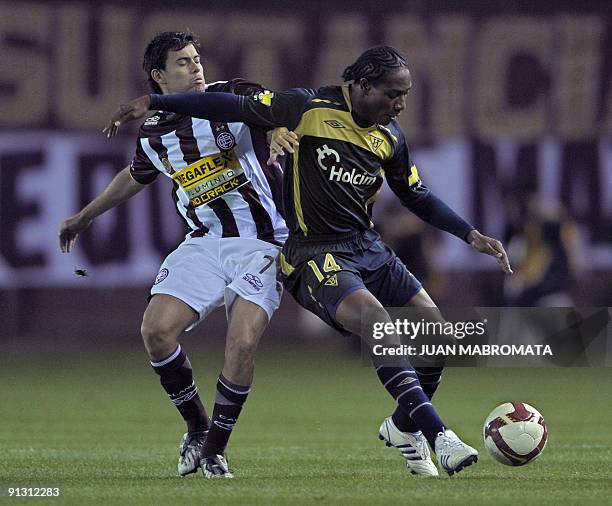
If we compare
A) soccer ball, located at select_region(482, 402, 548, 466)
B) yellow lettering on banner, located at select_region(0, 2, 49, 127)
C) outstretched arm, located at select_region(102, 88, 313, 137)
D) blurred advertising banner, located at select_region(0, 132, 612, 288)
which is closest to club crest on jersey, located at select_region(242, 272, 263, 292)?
outstretched arm, located at select_region(102, 88, 313, 137)

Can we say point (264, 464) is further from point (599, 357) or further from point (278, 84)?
point (278, 84)

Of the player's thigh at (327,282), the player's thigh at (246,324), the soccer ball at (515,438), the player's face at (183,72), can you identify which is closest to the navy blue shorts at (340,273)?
the player's thigh at (327,282)

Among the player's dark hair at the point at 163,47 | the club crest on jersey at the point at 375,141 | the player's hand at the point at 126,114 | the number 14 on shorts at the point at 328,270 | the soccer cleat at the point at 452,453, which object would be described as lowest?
the soccer cleat at the point at 452,453

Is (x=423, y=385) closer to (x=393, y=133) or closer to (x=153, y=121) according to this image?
(x=393, y=133)

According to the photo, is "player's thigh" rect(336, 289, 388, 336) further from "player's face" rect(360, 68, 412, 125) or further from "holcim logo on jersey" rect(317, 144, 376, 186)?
"player's face" rect(360, 68, 412, 125)

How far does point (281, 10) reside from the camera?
60.7ft

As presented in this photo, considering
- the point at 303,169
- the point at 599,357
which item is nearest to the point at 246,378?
the point at 303,169

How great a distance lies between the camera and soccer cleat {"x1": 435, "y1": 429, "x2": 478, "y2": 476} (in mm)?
6594

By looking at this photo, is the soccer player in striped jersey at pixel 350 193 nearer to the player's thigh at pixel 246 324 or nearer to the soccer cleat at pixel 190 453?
the player's thigh at pixel 246 324

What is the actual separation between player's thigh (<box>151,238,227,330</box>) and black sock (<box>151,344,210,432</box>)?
7.8 inches

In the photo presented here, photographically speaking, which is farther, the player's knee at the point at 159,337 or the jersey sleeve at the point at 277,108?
the player's knee at the point at 159,337

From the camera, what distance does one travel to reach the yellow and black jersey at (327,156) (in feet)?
23.7

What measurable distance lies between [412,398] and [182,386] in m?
1.42

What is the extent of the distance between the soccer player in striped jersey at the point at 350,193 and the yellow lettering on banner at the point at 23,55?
36.3 feet
